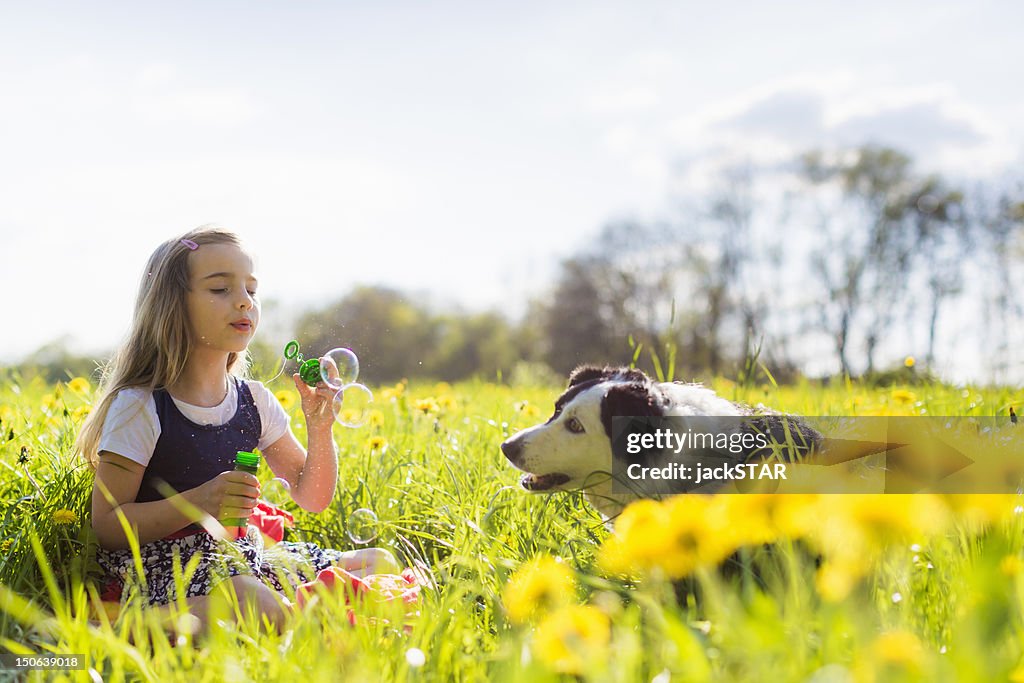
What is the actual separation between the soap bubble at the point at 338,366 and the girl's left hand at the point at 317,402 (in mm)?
32

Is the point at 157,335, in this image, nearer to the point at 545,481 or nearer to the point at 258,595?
the point at 258,595

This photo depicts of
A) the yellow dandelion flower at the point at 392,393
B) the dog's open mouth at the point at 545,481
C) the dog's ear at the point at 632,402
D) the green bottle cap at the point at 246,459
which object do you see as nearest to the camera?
the dog's ear at the point at 632,402

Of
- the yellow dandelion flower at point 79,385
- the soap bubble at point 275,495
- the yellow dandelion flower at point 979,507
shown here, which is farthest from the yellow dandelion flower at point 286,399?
the yellow dandelion flower at point 979,507

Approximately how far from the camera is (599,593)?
1591mm

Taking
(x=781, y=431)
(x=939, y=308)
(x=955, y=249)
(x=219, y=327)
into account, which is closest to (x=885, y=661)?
(x=781, y=431)

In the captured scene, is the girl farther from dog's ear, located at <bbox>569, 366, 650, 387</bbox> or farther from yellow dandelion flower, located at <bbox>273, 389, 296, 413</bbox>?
dog's ear, located at <bbox>569, 366, 650, 387</bbox>

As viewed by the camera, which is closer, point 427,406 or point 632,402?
point 632,402

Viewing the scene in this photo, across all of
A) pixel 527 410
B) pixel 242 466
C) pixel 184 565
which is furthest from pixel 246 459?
pixel 527 410

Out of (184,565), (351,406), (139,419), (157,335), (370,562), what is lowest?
(370,562)

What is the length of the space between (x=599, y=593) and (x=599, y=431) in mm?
412

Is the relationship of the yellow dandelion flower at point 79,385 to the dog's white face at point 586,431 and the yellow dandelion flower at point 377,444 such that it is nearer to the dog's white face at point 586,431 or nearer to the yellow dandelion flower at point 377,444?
the yellow dandelion flower at point 377,444

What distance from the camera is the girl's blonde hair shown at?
7.89ft

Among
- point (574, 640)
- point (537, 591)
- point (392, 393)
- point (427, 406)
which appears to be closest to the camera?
point (574, 640)

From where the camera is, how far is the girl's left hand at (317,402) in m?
2.55
